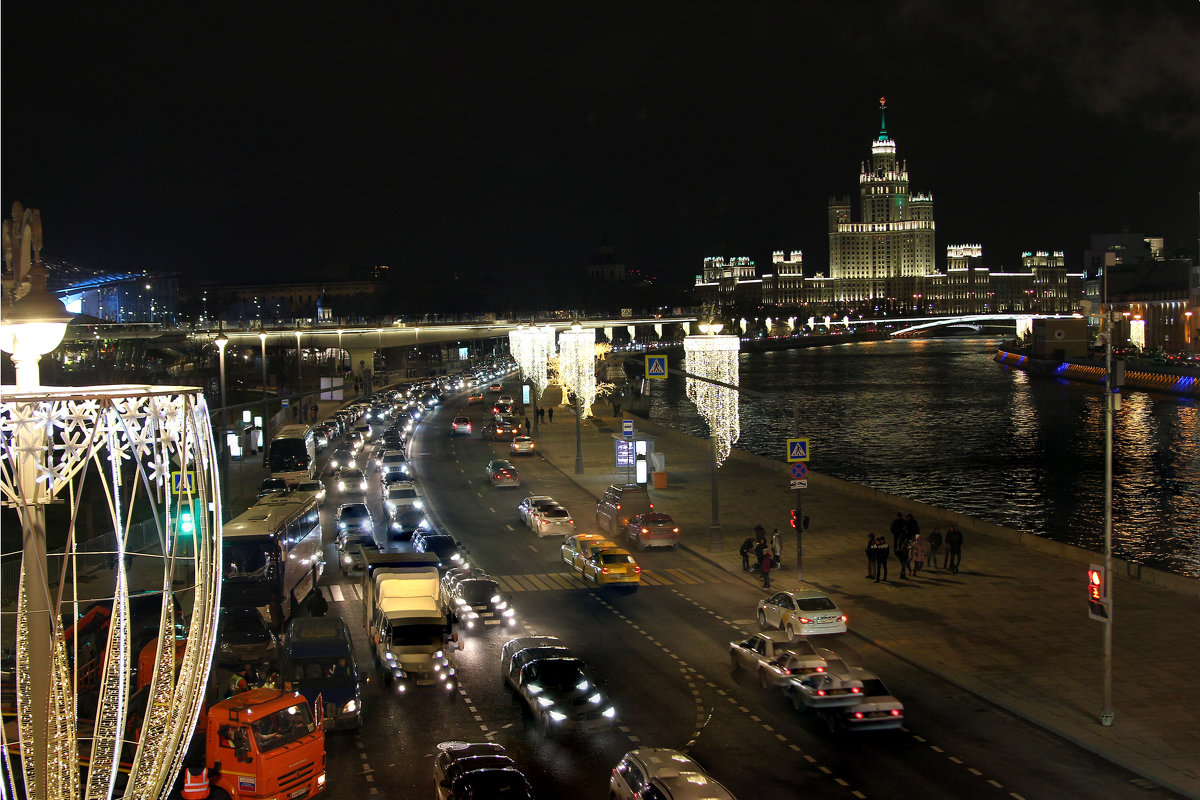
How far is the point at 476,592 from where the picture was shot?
20984mm

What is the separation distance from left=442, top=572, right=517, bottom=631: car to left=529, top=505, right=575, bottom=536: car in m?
8.74

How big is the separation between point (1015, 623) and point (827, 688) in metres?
6.83

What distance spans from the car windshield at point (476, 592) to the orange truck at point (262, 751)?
26.4 ft

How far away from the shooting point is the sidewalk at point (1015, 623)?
48.6 ft

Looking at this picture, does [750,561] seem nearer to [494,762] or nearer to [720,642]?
[720,642]

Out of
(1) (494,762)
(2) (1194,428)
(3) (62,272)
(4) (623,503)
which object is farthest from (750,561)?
(3) (62,272)

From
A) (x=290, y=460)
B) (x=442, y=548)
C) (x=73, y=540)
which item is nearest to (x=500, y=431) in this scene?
(x=290, y=460)

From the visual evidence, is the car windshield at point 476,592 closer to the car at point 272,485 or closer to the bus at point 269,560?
the bus at point 269,560

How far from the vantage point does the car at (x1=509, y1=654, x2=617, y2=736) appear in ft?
49.2

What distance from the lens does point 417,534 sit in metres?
27.9

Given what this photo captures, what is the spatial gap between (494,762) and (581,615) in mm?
9607

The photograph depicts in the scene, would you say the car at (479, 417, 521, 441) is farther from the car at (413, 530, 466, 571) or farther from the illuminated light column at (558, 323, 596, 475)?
the car at (413, 530, 466, 571)

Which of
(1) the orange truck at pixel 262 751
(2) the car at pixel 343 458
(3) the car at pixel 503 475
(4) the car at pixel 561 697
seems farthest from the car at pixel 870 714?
(2) the car at pixel 343 458

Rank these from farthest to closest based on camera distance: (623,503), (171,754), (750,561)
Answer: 1. (623,503)
2. (750,561)
3. (171,754)
